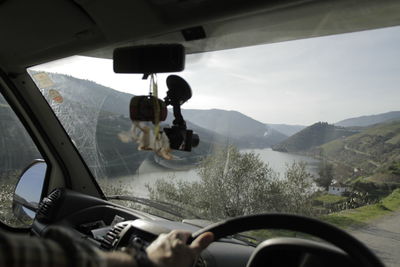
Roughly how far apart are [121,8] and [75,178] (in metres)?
2.29

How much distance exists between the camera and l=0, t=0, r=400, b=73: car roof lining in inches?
79.7

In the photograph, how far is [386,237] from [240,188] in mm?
976

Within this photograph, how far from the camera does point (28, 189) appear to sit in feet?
14.1

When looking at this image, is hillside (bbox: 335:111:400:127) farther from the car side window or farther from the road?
the car side window

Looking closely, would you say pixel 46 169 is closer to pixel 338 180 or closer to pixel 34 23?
pixel 34 23

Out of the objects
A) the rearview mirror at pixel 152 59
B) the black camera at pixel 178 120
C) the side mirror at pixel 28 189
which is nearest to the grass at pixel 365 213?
the black camera at pixel 178 120

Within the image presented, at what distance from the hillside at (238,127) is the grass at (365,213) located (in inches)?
26.0

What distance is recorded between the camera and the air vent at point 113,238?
2.75m

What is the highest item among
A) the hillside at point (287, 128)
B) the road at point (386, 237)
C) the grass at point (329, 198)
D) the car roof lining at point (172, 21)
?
the car roof lining at point (172, 21)

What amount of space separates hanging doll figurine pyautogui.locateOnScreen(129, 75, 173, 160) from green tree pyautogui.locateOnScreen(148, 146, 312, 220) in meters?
0.36

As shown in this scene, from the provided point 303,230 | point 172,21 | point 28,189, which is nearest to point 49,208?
point 28,189

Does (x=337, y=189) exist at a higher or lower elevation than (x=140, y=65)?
lower

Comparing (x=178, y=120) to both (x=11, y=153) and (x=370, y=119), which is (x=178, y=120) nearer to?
(x=370, y=119)

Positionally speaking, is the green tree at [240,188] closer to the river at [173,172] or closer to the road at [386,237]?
the river at [173,172]
